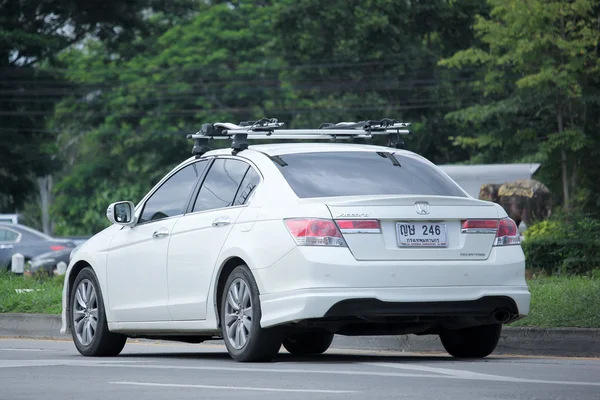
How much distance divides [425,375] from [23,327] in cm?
790

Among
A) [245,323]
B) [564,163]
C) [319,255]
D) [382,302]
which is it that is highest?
[319,255]

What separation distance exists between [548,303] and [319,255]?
3.90 m

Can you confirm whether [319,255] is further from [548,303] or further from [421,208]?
[548,303]

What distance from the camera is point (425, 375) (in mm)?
8398

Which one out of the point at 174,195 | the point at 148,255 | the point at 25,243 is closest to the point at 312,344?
the point at 148,255

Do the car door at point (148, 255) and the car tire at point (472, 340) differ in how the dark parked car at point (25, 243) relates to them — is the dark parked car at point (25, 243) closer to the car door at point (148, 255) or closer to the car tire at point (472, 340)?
the car door at point (148, 255)

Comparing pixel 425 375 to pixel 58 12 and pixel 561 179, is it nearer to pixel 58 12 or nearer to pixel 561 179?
pixel 561 179

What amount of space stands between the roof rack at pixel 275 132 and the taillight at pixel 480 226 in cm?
163

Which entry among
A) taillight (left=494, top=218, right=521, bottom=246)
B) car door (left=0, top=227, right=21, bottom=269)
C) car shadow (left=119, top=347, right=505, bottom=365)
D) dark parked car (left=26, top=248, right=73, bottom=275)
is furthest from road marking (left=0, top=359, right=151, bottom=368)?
car door (left=0, top=227, right=21, bottom=269)

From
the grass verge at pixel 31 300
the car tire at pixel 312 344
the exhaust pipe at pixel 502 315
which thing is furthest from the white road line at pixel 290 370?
the grass verge at pixel 31 300

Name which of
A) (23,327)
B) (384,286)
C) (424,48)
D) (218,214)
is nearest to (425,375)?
(384,286)

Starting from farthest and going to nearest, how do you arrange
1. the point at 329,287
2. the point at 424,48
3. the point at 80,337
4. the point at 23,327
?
the point at 424,48 → the point at 23,327 → the point at 80,337 → the point at 329,287

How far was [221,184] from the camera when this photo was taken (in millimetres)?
10453

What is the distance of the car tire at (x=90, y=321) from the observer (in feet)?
37.3
